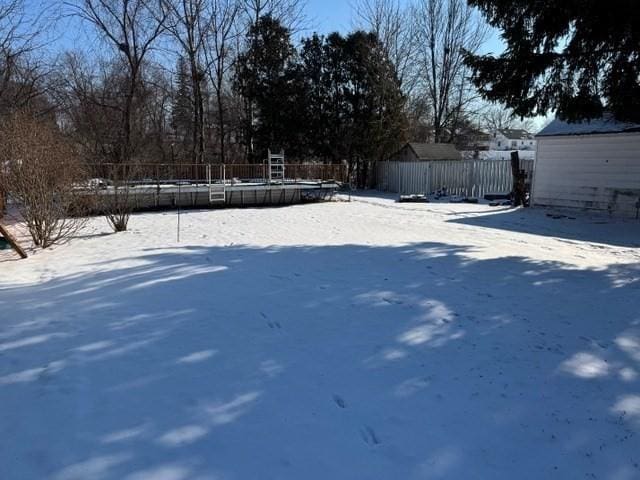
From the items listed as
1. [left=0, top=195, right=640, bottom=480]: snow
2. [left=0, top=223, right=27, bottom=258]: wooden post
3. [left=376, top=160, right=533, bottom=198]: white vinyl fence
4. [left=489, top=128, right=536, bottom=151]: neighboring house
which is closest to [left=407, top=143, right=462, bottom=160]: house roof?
[left=376, top=160, right=533, bottom=198]: white vinyl fence

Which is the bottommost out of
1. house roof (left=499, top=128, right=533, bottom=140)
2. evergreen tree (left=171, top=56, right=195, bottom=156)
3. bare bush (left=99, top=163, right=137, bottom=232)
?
bare bush (left=99, top=163, right=137, bottom=232)

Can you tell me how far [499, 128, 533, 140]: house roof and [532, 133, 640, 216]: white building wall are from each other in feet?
170

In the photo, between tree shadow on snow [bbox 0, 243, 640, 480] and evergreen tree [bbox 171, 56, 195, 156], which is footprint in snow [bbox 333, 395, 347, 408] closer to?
tree shadow on snow [bbox 0, 243, 640, 480]

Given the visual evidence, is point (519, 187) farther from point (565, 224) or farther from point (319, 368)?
point (319, 368)

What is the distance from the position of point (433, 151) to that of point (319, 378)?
2370 centimetres

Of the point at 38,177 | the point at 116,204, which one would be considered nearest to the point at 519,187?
the point at 116,204

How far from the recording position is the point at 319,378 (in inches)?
122

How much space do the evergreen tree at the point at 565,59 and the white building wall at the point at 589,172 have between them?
7365 mm

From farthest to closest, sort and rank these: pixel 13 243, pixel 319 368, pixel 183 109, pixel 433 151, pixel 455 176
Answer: pixel 183 109, pixel 433 151, pixel 455 176, pixel 13 243, pixel 319 368

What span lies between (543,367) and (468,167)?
17.7m

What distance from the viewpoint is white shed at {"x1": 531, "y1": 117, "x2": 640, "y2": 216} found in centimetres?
1287

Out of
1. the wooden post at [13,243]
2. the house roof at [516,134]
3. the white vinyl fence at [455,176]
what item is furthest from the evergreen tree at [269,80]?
the house roof at [516,134]

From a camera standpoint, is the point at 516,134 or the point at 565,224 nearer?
the point at 565,224

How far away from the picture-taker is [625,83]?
254 inches
